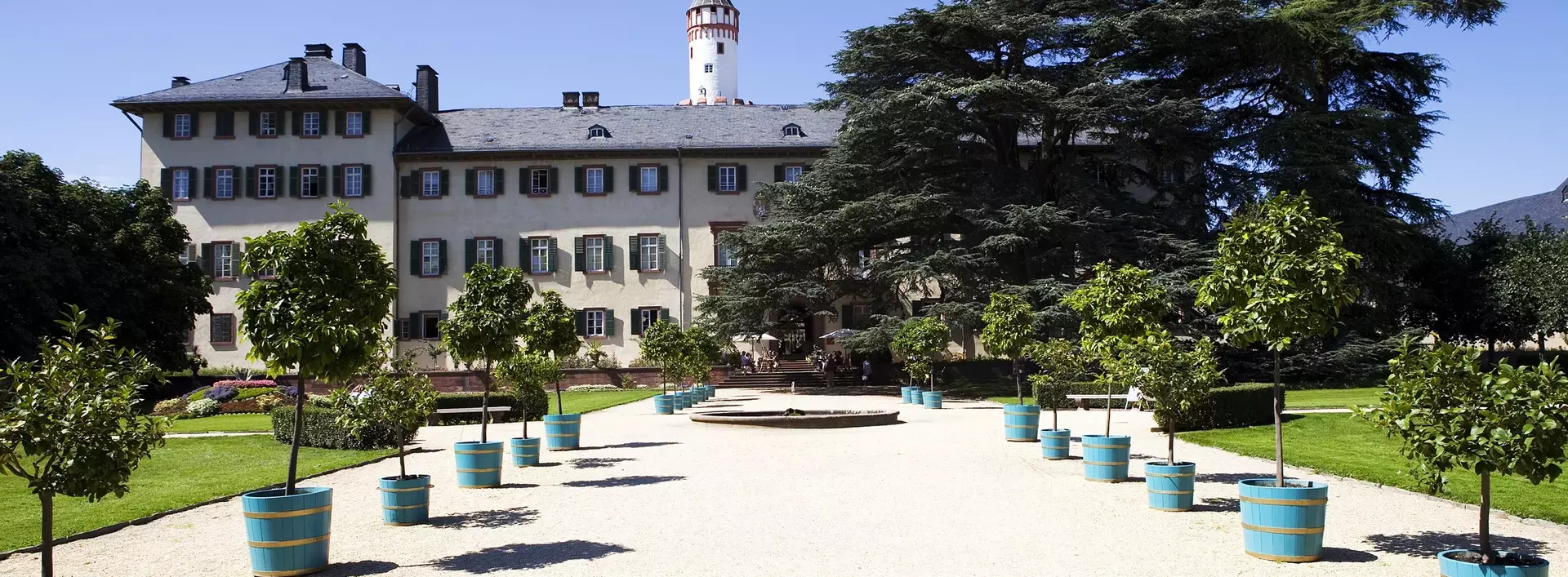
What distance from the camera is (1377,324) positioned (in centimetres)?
3741

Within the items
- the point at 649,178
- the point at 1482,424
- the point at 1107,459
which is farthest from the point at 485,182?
the point at 1482,424

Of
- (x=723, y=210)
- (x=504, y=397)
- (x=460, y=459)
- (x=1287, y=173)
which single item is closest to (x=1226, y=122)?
(x=1287, y=173)

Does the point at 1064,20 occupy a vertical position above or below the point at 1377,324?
above

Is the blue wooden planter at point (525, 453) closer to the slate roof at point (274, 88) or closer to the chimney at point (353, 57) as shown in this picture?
the slate roof at point (274, 88)

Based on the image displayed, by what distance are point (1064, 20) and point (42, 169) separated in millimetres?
30258

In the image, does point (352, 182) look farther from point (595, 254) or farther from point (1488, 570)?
point (1488, 570)

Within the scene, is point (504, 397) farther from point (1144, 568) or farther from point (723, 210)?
point (723, 210)

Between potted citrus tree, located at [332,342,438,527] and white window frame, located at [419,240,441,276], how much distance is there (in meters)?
36.2

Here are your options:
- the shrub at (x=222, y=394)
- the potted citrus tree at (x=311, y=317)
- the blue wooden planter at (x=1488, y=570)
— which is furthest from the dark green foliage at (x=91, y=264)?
the blue wooden planter at (x=1488, y=570)

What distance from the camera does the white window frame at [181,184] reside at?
46250 mm

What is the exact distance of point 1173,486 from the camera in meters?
11.4

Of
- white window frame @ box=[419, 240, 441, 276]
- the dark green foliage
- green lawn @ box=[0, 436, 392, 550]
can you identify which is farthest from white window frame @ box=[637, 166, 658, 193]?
green lawn @ box=[0, 436, 392, 550]

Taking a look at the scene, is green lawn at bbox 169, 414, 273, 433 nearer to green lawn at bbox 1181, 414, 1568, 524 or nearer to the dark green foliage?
the dark green foliage

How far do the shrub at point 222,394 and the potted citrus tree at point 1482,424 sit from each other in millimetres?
30706
